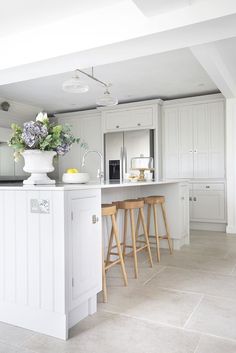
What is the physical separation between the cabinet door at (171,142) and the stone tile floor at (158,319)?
273cm

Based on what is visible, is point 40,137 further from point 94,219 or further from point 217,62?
point 217,62

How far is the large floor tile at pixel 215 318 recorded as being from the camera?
1837mm

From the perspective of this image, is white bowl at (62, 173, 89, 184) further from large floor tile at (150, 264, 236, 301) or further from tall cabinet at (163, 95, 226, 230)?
tall cabinet at (163, 95, 226, 230)

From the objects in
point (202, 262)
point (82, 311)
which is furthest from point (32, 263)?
point (202, 262)

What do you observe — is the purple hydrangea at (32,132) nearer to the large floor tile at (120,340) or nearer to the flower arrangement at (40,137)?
the flower arrangement at (40,137)

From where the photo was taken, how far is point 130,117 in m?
5.79

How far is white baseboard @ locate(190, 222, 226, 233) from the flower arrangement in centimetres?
383

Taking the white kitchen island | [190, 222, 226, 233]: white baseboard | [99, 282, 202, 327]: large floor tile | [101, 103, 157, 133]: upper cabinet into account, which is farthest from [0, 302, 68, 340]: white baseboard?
[101, 103, 157, 133]: upper cabinet

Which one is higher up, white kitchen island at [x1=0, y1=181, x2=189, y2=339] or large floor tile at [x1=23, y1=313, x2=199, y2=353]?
white kitchen island at [x1=0, y1=181, x2=189, y2=339]

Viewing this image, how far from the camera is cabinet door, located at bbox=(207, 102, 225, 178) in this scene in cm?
517

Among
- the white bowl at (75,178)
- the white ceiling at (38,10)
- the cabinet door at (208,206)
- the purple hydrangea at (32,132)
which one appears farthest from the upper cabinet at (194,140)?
the purple hydrangea at (32,132)

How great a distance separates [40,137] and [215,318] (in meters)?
1.72

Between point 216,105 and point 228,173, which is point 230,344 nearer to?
point 228,173

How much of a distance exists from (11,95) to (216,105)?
3.72 meters
